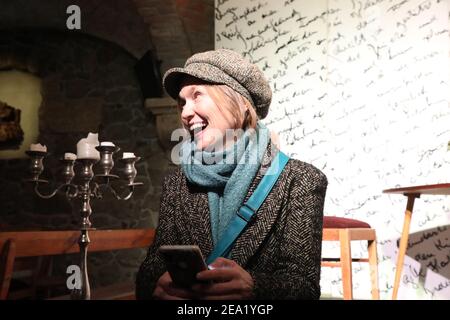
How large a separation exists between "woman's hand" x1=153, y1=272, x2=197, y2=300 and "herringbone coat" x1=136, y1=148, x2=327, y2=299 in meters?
0.07

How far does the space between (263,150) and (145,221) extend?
444 cm

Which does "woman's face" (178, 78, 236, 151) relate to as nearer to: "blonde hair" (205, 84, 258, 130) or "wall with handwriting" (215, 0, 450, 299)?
"blonde hair" (205, 84, 258, 130)

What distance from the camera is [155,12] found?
4.16m

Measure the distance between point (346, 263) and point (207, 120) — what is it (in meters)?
1.26

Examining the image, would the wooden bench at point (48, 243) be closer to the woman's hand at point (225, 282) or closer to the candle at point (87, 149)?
the candle at point (87, 149)

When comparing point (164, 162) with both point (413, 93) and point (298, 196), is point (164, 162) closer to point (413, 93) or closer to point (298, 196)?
point (413, 93)

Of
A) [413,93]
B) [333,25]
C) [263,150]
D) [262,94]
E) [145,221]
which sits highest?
[333,25]

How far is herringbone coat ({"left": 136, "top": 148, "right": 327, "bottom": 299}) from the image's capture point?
93cm

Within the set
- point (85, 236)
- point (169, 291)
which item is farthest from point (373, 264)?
point (169, 291)

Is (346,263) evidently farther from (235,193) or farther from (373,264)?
(235,193)

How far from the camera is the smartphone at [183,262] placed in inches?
31.4

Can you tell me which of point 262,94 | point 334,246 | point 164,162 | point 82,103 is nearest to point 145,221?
point 164,162

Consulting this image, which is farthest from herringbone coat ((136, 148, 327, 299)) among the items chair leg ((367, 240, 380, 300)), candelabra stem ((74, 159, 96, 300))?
chair leg ((367, 240, 380, 300))

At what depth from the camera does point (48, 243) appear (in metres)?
1.64
